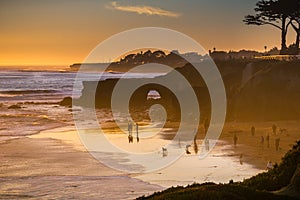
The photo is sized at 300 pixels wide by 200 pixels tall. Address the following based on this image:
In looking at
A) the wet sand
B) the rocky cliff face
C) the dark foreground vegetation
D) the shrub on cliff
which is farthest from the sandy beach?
the dark foreground vegetation

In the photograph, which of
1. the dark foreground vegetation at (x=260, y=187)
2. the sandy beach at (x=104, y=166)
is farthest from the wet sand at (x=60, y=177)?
the dark foreground vegetation at (x=260, y=187)

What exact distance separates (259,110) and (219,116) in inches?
157

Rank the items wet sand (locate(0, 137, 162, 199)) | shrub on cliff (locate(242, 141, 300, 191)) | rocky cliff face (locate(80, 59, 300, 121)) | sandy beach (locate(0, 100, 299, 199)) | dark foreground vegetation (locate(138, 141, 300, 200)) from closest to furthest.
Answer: dark foreground vegetation (locate(138, 141, 300, 200)) < shrub on cliff (locate(242, 141, 300, 191)) < wet sand (locate(0, 137, 162, 199)) < sandy beach (locate(0, 100, 299, 199)) < rocky cliff face (locate(80, 59, 300, 121))

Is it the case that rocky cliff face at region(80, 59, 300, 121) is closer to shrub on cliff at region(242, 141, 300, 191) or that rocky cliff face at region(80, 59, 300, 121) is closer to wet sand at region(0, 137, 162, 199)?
wet sand at region(0, 137, 162, 199)

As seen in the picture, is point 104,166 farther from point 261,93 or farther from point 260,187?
point 261,93

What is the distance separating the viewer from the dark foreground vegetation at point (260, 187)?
11180 mm

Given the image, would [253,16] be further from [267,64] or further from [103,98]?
[103,98]

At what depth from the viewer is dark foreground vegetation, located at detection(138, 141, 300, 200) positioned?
36.7 ft

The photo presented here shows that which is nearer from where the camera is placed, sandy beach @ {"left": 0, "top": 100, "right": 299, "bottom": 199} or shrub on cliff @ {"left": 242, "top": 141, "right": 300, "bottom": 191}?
shrub on cliff @ {"left": 242, "top": 141, "right": 300, "bottom": 191}

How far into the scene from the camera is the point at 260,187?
14484 mm

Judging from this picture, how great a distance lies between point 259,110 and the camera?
174ft

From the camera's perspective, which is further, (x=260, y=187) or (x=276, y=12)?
(x=276, y=12)

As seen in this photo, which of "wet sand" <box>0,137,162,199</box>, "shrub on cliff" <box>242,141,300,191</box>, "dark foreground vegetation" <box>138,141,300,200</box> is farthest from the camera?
"wet sand" <box>0,137,162,199</box>

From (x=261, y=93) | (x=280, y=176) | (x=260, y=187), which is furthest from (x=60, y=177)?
(x=261, y=93)
